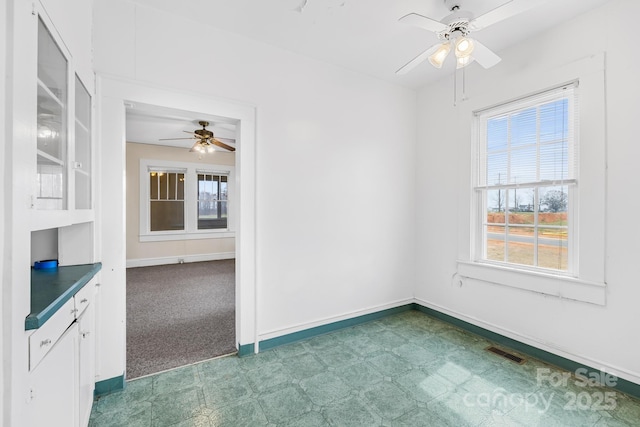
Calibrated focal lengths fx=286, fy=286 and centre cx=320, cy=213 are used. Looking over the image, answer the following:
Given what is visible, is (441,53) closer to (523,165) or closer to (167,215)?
(523,165)

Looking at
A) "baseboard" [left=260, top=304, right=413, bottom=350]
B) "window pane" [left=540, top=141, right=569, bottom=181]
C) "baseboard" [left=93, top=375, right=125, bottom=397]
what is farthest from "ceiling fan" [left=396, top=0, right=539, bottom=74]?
"baseboard" [left=93, top=375, right=125, bottom=397]

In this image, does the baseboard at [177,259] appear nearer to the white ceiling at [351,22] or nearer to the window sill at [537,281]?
the white ceiling at [351,22]

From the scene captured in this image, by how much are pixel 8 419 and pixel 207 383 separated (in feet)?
4.92

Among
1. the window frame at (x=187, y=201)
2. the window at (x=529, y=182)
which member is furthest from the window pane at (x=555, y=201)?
the window frame at (x=187, y=201)

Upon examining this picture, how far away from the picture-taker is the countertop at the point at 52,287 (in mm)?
1021

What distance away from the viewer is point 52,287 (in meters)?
1.37

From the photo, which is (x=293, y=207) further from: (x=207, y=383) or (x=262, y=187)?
(x=207, y=383)

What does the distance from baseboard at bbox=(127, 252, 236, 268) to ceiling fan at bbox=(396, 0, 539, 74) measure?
6.32 m

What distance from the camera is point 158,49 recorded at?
2242mm

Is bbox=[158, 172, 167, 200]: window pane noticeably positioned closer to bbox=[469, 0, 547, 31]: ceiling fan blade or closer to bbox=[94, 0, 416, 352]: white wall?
bbox=[94, 0, 416, 352]: white wall

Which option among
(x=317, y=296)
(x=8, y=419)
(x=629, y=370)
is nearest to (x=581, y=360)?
(x=629, y=370)

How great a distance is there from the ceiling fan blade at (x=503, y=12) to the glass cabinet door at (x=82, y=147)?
251 cm

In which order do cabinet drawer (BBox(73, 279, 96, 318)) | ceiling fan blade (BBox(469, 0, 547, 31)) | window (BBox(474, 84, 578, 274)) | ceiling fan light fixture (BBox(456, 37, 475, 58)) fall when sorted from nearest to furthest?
cabinet drawer (BBox(73, 279, 96, 318))
ceiling fan blade (BBox(469, 0, 547, 31))
ceiling fan light fixture (BBox(456, 37, 475, 58))
window (BBox(474, 84, 578, 274))

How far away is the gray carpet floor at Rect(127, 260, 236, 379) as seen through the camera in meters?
2.59
